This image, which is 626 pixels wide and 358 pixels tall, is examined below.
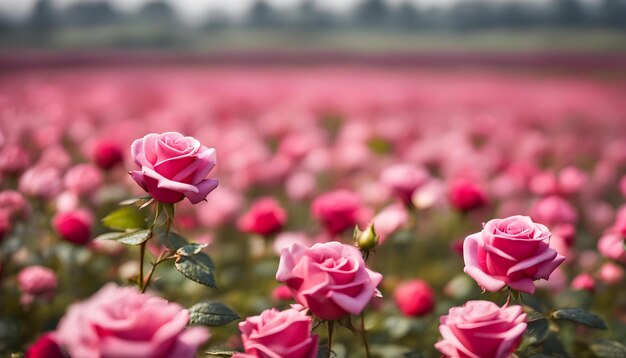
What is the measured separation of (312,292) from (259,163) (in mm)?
1586

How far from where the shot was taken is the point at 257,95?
429 centimetres

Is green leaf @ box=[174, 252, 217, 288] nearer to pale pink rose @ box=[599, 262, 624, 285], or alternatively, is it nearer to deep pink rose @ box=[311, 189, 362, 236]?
deep pink rose @ box=[311, 189, 362, 236]

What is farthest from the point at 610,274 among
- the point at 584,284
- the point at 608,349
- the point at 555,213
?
the point at 608,349

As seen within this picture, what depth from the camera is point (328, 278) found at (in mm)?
598

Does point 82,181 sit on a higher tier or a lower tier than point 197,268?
lower

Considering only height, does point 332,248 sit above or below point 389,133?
above

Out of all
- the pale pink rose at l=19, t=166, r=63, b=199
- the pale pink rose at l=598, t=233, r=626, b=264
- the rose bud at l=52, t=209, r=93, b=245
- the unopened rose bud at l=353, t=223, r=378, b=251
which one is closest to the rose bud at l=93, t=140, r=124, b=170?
the pale pink rose at l=19, t=166, r=63, b=199

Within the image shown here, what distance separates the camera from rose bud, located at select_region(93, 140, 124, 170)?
152 centimetres

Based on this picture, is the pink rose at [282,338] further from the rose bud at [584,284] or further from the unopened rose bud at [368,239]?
the rose bud at [584,284]

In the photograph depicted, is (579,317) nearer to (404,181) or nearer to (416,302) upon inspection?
(416,302)

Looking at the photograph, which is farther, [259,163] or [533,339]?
[259,163]

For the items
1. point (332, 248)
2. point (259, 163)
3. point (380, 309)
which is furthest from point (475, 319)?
point (259, 163)

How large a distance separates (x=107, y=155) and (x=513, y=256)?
1.20m

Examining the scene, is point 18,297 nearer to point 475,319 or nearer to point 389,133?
point 475,319
